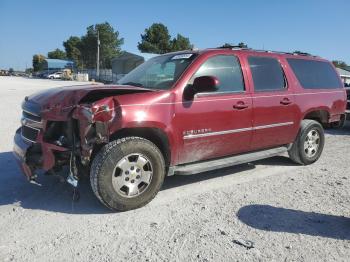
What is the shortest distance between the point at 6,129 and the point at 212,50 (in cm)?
601

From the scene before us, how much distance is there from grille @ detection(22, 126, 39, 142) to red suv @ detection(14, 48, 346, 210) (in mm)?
12

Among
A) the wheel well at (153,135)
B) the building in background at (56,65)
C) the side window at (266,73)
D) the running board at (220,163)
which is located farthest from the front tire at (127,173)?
the building in background at (56,65)

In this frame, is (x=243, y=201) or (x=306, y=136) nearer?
(x=243, y=201)

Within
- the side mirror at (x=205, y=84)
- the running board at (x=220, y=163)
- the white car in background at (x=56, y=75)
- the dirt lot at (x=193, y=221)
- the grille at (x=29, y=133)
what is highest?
the side mirror at (x=205, y=84)

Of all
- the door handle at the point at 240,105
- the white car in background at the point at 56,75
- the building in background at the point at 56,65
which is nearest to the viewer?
the door handle at the point at 240,105

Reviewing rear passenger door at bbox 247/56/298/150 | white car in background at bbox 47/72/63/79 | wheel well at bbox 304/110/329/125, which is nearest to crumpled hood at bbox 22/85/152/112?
rear passenger door at bbox 247/56/298/150

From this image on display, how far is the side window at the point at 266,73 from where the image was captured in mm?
5660

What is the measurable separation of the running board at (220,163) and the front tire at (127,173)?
14.2 inches

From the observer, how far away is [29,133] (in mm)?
4621

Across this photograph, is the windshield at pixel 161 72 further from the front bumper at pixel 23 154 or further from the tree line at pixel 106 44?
the tree line at pixel 106 44

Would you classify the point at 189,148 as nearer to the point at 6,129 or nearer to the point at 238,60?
the point at 238,60

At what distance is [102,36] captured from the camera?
8231 centimetres

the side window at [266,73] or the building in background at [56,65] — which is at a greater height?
the side window at [266,73]

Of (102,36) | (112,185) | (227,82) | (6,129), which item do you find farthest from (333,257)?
(102,36)
